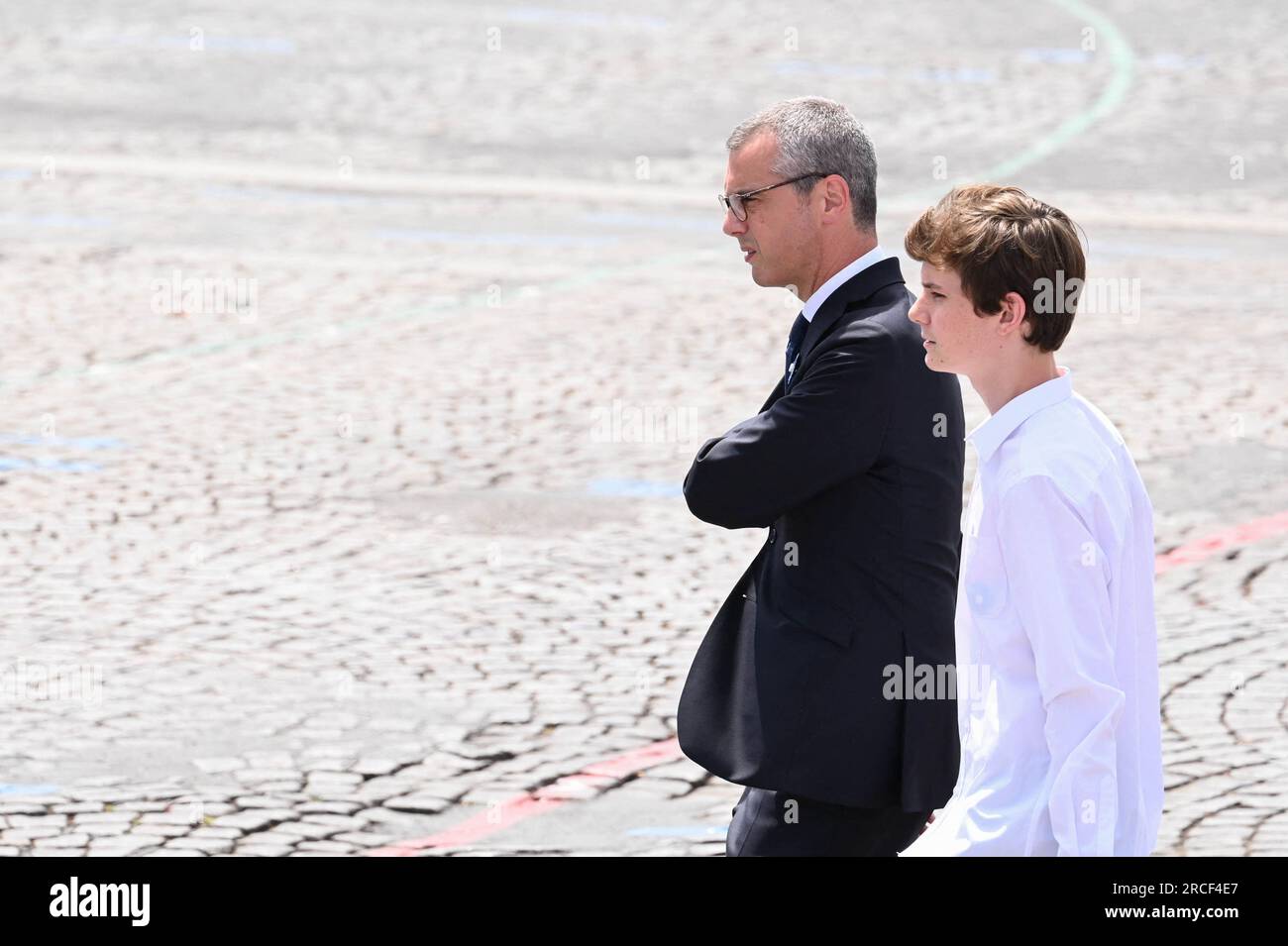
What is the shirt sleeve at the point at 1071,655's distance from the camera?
10.7 feet

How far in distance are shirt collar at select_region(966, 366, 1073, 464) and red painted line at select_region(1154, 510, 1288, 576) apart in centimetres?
576

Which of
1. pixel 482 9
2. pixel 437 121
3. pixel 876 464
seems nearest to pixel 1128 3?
pixel 482 9

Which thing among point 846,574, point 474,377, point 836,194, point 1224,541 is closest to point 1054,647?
point 846,574

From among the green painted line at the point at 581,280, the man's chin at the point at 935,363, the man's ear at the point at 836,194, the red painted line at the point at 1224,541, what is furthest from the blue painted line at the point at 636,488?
the man's chin at the point at 935,363

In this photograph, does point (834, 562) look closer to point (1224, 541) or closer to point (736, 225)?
point (736, 225)

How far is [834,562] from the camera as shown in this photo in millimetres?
4145

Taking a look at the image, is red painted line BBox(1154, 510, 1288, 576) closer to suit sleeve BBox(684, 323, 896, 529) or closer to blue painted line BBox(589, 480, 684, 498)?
blue painted line BBox(589, 480, 684, 498)

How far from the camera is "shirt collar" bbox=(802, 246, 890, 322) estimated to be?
14.1 ft

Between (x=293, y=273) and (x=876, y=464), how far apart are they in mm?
11313

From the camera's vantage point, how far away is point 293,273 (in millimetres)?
14961

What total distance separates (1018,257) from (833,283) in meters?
0.83

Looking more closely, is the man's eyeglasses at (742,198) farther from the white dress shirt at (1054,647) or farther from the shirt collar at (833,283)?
the white dress shirt at (1054,647)

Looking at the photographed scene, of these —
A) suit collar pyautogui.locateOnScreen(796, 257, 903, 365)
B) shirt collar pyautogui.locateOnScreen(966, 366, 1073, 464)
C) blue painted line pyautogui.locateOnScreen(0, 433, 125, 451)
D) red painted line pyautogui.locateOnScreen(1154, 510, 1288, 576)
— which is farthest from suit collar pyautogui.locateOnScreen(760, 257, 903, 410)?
blue painted line pyautogui.locateOnScreen(0, 433, 125, 451)
